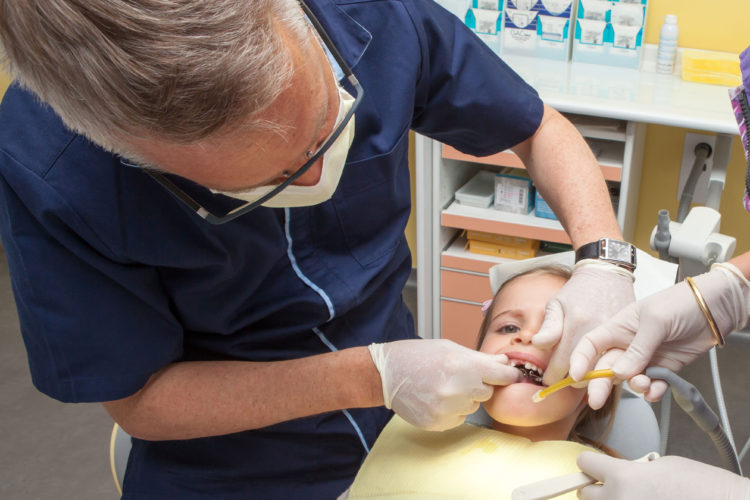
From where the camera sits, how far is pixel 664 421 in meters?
1.87

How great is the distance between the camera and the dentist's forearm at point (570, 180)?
1350 mm

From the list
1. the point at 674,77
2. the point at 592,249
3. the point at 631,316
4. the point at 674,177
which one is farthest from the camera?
the point at 674,177

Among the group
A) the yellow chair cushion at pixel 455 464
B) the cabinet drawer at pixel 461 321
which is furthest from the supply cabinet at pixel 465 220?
the yellow chair cushion at pixel 455 464

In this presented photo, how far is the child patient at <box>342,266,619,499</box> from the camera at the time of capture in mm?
1297

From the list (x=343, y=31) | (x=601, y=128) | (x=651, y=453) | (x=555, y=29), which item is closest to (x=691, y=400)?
(x=651, y=453)

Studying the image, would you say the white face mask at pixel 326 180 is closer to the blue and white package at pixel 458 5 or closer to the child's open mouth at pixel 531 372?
the child's open mouth at pixel 531 372

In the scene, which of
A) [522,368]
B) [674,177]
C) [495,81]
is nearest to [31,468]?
[522,368]

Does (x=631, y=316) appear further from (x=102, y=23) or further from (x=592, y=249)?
(x=102, y=23)

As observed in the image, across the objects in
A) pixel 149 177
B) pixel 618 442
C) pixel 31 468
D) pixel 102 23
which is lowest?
pixel 31 468

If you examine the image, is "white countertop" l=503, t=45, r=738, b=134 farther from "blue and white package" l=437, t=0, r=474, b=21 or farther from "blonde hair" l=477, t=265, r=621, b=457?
"blonde hair" l=477, t=265, r=621, b=457

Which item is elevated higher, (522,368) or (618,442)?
(522,368)

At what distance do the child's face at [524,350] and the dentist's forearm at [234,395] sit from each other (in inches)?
12.6

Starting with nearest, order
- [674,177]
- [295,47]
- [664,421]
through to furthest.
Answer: [295,47], [664,421], [674,177]

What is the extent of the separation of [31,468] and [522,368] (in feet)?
6.40
